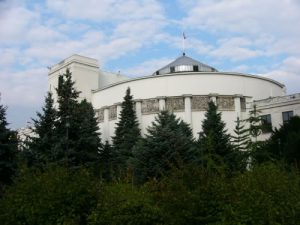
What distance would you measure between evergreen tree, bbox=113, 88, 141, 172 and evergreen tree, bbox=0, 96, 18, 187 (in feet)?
46.9

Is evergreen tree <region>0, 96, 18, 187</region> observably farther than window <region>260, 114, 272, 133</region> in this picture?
No

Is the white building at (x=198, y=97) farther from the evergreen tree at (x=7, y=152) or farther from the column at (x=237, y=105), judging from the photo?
the evergreen tree at (x=7, y=152)

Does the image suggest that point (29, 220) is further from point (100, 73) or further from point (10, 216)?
point (100, 73)

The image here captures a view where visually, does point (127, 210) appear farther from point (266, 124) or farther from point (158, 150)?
point (266, 124)

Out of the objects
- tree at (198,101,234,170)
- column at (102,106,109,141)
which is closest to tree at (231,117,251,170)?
tree at (198,101,234,170)

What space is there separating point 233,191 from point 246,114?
4077 centimetres

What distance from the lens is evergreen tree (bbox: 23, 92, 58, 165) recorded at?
24484mm

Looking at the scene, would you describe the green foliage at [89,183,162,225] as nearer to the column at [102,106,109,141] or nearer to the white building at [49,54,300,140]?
the white building at [49,54,300,140]

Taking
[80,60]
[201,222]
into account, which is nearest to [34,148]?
[201,222]

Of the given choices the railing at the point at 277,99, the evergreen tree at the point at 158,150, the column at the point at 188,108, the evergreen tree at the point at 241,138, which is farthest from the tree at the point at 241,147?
the column at the point at 188,108

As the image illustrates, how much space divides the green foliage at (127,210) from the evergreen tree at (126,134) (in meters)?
25.2

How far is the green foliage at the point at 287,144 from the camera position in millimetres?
24703

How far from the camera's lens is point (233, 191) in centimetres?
916

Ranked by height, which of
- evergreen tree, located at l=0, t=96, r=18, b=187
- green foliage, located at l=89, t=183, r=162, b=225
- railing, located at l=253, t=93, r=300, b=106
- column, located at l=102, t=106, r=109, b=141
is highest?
railing, located at l=253, t=93, r=300, b=106
